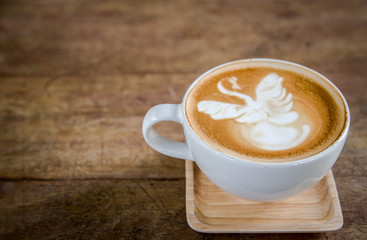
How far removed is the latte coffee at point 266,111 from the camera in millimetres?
713

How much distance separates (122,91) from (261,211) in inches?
22.9

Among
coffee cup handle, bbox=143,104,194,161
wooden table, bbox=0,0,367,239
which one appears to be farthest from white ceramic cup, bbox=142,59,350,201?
wooden table, bbox=0,0,367,239

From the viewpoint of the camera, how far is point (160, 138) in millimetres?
843

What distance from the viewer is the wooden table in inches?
32.7

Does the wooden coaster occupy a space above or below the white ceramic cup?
below

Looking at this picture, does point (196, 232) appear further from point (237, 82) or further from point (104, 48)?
point (104, 48)

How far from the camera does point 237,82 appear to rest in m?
0.86

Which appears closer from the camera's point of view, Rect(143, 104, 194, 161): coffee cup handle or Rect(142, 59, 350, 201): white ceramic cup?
Rect(142, 59, 350, 201): white ceramic cup

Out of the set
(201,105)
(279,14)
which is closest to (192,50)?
(279,14)

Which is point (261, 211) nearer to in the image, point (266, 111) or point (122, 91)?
point (266, 111)

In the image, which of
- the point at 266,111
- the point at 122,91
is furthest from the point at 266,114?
the point at 122,91

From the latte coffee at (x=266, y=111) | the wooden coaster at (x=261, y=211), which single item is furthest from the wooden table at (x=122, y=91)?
the latte coffee at (x=266, y=111)

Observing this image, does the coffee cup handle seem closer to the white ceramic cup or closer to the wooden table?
the white ceramic cup

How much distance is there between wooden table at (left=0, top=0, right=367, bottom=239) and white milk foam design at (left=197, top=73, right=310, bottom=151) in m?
0.20
